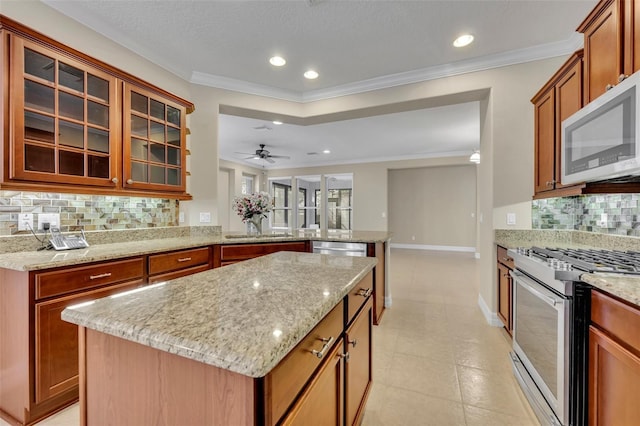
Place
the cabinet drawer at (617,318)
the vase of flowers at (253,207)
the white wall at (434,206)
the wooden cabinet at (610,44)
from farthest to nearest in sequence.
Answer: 1. the white wall at (434,206)
2. the vase of flowers at (253,207)
3. the wooden cabinet at (610,44)
4. the cabinet drawer at (617,318)

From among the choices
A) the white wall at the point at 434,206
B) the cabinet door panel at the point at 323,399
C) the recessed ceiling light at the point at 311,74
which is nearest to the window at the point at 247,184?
the white wall at the point at 434,206

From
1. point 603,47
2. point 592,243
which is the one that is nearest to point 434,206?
point 592,243

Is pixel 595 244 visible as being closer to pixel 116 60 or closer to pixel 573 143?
pixel 573 143

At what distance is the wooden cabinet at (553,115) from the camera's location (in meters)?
1.88

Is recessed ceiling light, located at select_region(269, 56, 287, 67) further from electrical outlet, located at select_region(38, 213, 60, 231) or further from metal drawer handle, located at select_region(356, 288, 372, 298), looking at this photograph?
metal drawer handle, located at select_region(356, 288, 372, 298)

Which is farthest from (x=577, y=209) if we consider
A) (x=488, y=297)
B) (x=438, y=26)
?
(x=438, y=26)

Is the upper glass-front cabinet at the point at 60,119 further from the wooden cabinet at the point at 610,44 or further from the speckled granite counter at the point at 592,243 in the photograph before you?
the wooden cabinet at the point at 610,44

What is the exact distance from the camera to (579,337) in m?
1.27

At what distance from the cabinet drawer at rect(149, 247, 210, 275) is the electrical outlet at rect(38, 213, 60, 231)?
738 millimetres

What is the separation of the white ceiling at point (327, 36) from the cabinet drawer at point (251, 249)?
1.88 meters

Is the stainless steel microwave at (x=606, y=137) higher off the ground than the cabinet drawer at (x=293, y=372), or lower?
higher

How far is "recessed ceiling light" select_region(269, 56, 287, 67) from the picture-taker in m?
2.72

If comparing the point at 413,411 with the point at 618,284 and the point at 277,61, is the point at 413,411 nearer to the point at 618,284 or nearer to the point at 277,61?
the point at 618,284

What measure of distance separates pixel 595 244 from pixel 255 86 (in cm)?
365
